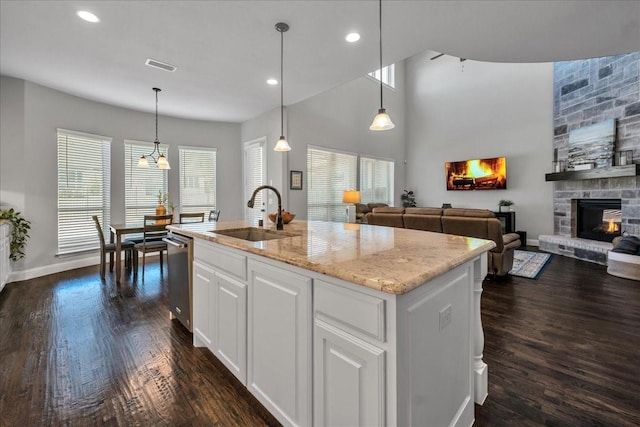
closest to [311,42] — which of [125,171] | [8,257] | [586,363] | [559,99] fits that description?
[586,363]

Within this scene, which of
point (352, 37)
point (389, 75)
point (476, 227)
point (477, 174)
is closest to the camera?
point (352, 37)

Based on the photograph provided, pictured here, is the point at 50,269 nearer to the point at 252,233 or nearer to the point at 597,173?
the point at 252,233

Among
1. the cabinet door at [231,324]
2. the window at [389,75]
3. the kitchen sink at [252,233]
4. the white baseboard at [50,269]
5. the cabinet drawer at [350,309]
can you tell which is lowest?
the white baseboard at [50,269]

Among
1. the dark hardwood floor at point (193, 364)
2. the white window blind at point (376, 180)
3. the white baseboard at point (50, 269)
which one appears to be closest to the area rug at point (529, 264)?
the dark hardwood floor at point (193, 364)

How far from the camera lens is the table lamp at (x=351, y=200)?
640cm

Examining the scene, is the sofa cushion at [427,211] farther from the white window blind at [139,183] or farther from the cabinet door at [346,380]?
the white window blind at [139,183]

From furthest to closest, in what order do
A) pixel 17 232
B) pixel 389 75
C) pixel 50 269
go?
pixel 389 75
pixel 50 269
pixel 17 232

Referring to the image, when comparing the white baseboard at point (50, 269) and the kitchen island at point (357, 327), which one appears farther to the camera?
the white baseboard at point (50, 269)

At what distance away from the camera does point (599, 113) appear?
5.22 m

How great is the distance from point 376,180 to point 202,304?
6506 millimetres

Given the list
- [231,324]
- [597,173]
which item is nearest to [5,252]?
[231,324]

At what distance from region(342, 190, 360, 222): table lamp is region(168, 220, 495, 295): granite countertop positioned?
14.8ft

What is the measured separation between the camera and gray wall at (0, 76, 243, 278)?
157 inches

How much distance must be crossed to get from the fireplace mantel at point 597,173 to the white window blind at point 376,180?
367cm
